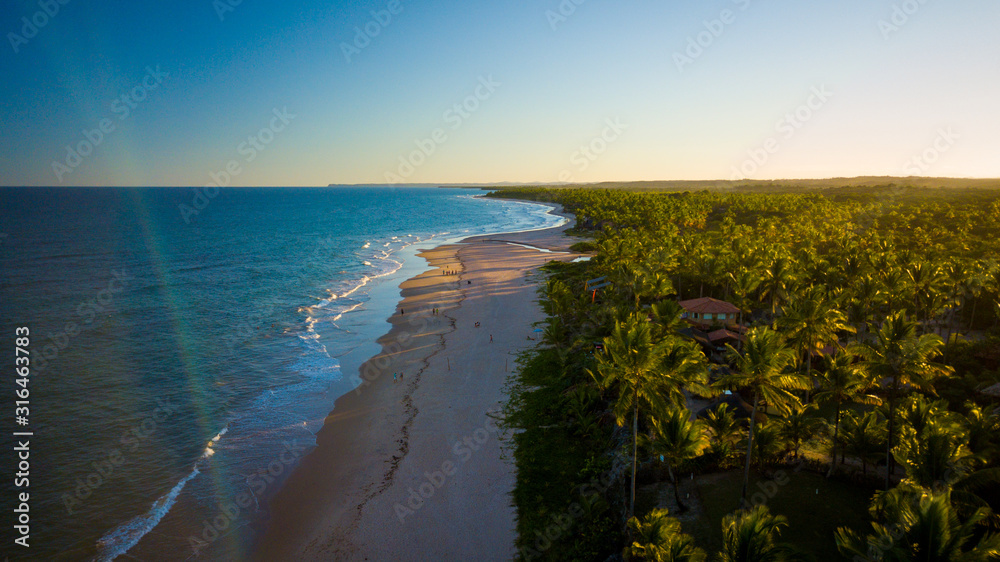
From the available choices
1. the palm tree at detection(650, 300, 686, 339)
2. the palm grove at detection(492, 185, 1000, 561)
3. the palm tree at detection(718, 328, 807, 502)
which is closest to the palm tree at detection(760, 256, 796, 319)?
the palm grove at detection(492, 185, 1000, 561)

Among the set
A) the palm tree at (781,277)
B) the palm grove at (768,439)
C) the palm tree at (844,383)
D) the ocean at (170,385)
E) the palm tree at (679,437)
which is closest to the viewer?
the palm grove at (768,439)

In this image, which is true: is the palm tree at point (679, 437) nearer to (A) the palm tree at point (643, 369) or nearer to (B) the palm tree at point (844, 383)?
(A) the palm tree at point (643, 369)

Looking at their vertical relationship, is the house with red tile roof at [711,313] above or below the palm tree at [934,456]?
below

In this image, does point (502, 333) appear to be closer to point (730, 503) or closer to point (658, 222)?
point (730, 503)

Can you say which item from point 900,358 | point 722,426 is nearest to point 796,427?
point 722,426

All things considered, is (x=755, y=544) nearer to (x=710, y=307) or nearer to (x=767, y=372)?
(x=767, y=372)

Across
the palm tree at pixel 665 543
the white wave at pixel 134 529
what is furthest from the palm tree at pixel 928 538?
the white wave at pixel 134 529

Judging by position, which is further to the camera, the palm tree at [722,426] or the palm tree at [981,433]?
the palm tree at [722,426]

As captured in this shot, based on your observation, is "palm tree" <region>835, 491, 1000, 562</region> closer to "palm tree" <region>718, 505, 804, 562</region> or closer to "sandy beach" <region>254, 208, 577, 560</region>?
"palm tree" <region>718, 505, 804, 562</region>
